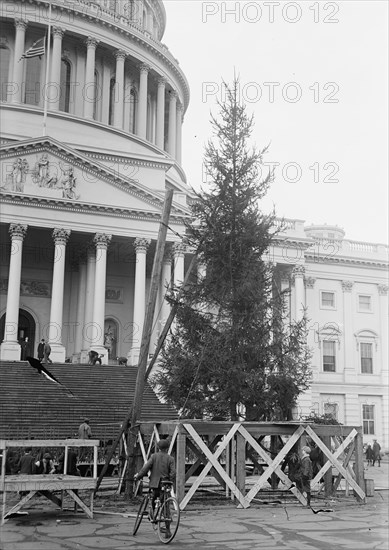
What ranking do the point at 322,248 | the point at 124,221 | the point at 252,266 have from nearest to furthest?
the point at 252,266, the point at 124,221, the point at 322,248

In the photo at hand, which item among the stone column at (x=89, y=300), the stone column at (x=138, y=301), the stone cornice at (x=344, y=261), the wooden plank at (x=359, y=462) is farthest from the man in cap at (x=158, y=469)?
the stone cornice at (x=344, y=261)


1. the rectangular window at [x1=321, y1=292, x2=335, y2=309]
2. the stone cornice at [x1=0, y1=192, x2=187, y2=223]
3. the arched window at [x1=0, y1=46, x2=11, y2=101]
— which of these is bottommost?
the rectangular window at [x1=321, y1=292, x2=335, y2=309]

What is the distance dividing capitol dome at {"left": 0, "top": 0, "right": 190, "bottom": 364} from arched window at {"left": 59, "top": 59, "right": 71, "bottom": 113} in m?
0.11

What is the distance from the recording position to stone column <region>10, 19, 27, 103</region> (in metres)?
56.0

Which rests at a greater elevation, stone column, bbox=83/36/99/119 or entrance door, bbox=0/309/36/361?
stone column, bbox=83/36/99/119

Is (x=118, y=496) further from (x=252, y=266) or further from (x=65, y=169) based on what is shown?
(x=65, y=169)

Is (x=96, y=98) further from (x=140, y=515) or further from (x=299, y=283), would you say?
(x=140, y=515)

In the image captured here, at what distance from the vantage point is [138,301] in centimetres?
4275

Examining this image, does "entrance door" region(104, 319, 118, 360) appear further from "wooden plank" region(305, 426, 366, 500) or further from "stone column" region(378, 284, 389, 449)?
"wooden plank" region(305, 426, 366, 500)

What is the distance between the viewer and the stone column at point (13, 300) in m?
39.1

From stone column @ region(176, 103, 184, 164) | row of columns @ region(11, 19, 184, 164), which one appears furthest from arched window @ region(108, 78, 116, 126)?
stone column @ region(176, 103, 184, 164)

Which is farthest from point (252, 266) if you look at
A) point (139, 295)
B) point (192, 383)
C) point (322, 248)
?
point (322, 248)

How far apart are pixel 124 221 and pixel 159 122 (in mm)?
23540

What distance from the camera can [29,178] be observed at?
41.7 meters
